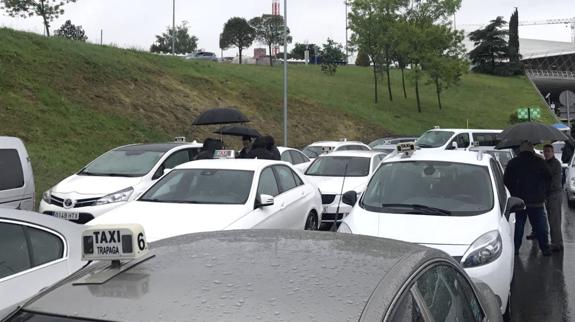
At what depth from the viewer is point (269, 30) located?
2640 inches

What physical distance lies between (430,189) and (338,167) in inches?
250

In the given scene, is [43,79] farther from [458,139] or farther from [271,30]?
[271,30]

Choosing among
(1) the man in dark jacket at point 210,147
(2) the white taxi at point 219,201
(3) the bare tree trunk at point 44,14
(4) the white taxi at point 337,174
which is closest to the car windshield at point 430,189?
(2) the white taxi at point 219,201

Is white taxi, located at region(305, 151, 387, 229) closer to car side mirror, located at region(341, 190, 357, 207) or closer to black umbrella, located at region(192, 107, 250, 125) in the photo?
black umbrella, located at region(192, 107, 250, 125)

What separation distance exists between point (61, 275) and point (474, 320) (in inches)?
108

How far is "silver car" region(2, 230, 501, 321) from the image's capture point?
74.4 inches

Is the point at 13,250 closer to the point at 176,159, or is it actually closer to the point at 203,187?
the point at 203,187

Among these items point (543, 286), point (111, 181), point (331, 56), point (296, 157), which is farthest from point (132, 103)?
point (331, 56)

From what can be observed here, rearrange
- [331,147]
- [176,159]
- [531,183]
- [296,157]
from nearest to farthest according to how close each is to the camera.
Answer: [531,183] → [176,159] → [296,157] → [331,147]

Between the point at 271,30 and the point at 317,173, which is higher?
the point at 271,30

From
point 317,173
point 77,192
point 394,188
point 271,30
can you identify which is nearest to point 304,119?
point 317,173

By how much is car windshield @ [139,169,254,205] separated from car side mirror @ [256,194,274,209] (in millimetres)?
162

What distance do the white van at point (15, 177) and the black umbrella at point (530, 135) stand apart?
6843mm

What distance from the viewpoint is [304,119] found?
31938mm
